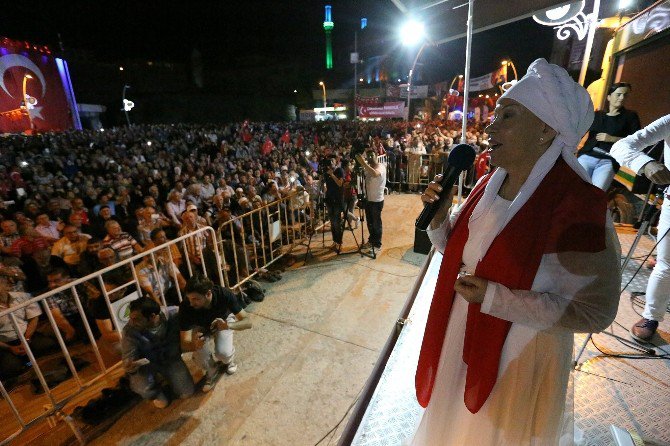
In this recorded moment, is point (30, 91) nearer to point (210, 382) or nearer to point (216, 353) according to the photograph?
point (216, 353)

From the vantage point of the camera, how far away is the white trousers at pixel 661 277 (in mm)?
2684

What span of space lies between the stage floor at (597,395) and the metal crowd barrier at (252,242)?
3.12 m

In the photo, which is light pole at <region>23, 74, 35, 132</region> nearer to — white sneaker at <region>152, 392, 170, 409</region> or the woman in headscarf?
white sneaker at <region>152, 392, 170, 409</region>

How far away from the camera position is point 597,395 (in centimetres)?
245

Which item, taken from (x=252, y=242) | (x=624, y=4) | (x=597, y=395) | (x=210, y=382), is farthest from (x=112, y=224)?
(x=624, y=4)

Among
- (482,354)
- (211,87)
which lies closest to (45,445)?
(482,354)

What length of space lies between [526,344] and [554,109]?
96cm

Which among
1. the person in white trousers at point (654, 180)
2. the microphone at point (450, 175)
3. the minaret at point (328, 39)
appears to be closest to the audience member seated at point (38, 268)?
the microphone at point (450, 175)

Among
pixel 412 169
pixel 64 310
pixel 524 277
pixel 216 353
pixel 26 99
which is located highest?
pixel 26 99

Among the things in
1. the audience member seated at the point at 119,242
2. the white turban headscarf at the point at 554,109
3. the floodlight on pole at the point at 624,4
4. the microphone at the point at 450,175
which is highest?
the floodlight on pole at the point at 624,4

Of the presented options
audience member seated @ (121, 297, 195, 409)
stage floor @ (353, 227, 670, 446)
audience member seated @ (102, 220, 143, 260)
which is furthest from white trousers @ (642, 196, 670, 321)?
audience member seated @ (102, 220, 143, 260)

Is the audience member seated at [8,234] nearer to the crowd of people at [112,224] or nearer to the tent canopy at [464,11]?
the crowd of people at [112,224]

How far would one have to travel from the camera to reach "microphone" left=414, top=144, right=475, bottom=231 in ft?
5.21

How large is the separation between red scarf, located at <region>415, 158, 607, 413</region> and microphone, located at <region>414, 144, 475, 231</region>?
0.44 ft
